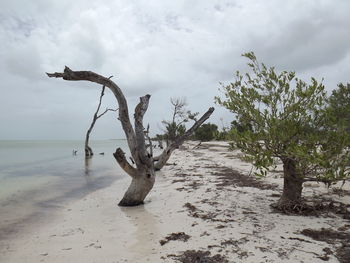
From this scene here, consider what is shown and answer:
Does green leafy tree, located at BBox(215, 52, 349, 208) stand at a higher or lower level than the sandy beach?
higher

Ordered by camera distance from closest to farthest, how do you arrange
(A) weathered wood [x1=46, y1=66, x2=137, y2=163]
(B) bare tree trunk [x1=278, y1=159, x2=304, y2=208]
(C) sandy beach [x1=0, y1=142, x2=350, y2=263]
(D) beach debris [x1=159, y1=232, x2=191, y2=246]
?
(C) sandy beach [x1=0, y1=142, x2=350, y2=263], (D) beach debris [x1=159, y1=232, x2=191, y2=246], (B) bare tree trunk [x1=278, y1=159, x2=304, y2=208], (A) weathered wood [x1=46, y1=66, x2=137, y2=163]

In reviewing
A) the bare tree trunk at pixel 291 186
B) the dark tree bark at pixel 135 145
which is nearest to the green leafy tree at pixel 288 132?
the bare tree trunk at pixel 291 186

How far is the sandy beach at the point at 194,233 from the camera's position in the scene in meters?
4.19

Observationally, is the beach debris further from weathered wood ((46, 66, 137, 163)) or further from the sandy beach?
weathered wood ((46, 66, 137, 163))

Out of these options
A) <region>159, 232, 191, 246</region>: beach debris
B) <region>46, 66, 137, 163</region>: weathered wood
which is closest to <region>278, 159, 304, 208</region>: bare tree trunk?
<region>159, 232, 191, 246</region>: beach debris

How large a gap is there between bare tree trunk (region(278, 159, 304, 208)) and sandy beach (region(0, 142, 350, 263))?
0.36 metres

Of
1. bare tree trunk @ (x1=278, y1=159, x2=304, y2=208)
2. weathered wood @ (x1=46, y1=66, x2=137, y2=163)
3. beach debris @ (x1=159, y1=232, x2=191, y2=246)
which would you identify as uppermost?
weathered wood @ (x1=46, y1=66, x2=137, y2=163)

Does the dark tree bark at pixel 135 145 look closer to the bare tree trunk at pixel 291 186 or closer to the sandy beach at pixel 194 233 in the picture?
the sandy beach at pixel 194 233

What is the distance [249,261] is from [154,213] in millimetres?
3522

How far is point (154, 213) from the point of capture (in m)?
6.99

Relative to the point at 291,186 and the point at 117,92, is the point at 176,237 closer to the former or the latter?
the point at 291,186

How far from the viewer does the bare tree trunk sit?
20.7 feet

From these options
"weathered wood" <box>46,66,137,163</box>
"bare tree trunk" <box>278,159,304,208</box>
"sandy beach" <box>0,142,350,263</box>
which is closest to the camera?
"sandy beach" <box>0,142,350,263</box>

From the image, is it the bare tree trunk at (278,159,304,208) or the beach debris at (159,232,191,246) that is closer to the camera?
the beach debris at (159,232,191,246)
